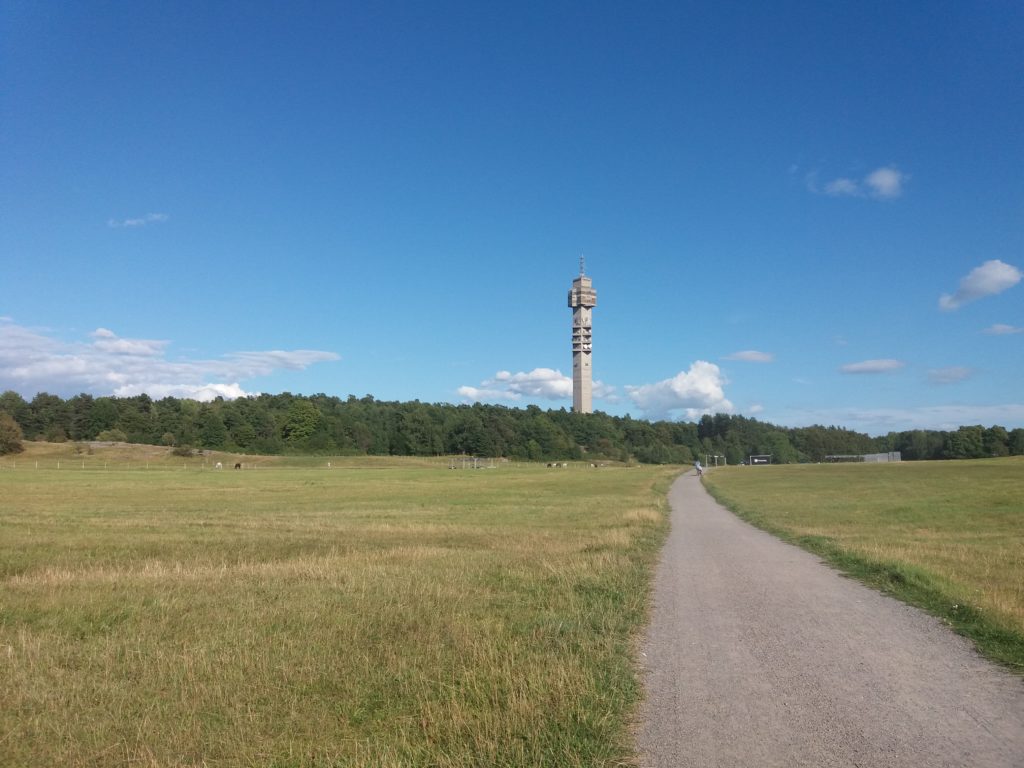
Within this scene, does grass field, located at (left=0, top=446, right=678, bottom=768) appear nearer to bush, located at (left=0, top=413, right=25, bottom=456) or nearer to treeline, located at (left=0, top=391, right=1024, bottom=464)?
bush, located at (left=0, top=413, right=25, bottom=456)

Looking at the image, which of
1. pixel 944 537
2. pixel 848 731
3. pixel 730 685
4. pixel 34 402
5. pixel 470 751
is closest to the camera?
pixel 470 751

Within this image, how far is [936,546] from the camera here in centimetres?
2072

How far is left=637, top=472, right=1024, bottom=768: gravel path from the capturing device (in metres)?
5.81

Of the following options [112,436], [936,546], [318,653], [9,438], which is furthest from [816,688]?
[112,436]

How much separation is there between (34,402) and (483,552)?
192 meters

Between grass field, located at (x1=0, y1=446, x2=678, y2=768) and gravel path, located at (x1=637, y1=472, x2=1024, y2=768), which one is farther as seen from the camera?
grass field, located at (x1=0, y1=446, x2=678, y2=768)

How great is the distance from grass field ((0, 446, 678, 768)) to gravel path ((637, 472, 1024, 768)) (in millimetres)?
571

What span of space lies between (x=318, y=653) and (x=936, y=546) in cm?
1891

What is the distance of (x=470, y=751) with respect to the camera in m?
5.78

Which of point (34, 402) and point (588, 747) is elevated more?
point (34, 402)

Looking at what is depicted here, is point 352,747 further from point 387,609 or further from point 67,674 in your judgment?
point 387,609

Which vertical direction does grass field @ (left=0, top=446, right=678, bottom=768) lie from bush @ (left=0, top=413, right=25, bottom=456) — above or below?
below

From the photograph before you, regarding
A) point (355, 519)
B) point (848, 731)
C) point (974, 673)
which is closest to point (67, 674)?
point (848, 731)

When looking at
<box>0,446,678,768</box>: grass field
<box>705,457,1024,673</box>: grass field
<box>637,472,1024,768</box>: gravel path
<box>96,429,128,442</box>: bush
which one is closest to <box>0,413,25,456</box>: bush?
<box>96,429,128,442</box>: bush
